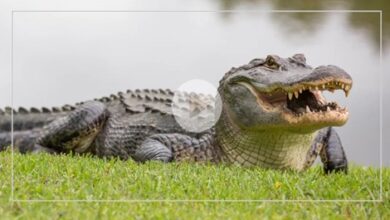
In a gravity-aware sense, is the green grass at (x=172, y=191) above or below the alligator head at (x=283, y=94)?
below

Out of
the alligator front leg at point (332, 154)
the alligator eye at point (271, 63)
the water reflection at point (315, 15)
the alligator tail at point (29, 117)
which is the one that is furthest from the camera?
the alligator tail at point (29, 117)

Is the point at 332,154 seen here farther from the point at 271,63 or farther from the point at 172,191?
the point at 172,191

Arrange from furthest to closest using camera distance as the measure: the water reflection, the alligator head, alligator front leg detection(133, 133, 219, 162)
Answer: the water reflection < alligator front leg detection(133, 133, 219, 162) < the alligator head

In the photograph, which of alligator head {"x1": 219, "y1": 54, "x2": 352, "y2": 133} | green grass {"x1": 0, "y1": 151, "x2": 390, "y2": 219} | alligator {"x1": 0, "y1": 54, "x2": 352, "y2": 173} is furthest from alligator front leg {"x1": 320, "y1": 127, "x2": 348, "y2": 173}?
green grass {"x1": 0, "y1": 151, "x2": 390, "y2": 219}

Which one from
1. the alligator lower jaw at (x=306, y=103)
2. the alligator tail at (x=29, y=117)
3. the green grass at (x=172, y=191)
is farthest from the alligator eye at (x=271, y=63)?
the alligator tail at (x=29, y=117)

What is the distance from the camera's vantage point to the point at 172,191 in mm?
4684

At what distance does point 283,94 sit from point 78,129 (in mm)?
2221

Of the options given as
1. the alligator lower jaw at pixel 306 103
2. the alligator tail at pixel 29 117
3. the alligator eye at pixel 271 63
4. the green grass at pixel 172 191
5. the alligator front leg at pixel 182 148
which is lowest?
the green grass at pixel 172 191

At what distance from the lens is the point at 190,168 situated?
19.2 feet

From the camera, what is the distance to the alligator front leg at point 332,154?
22.2ft

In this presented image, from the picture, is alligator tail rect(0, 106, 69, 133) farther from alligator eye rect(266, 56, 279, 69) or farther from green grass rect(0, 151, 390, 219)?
alligator eye rect(266, 56, 279, 69)

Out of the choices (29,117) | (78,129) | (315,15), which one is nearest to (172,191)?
(78,129)

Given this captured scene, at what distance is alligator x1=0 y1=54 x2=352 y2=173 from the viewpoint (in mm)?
6188

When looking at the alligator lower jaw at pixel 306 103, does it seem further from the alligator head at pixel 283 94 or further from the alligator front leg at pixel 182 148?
the alligator front leg at pixel 182 148
